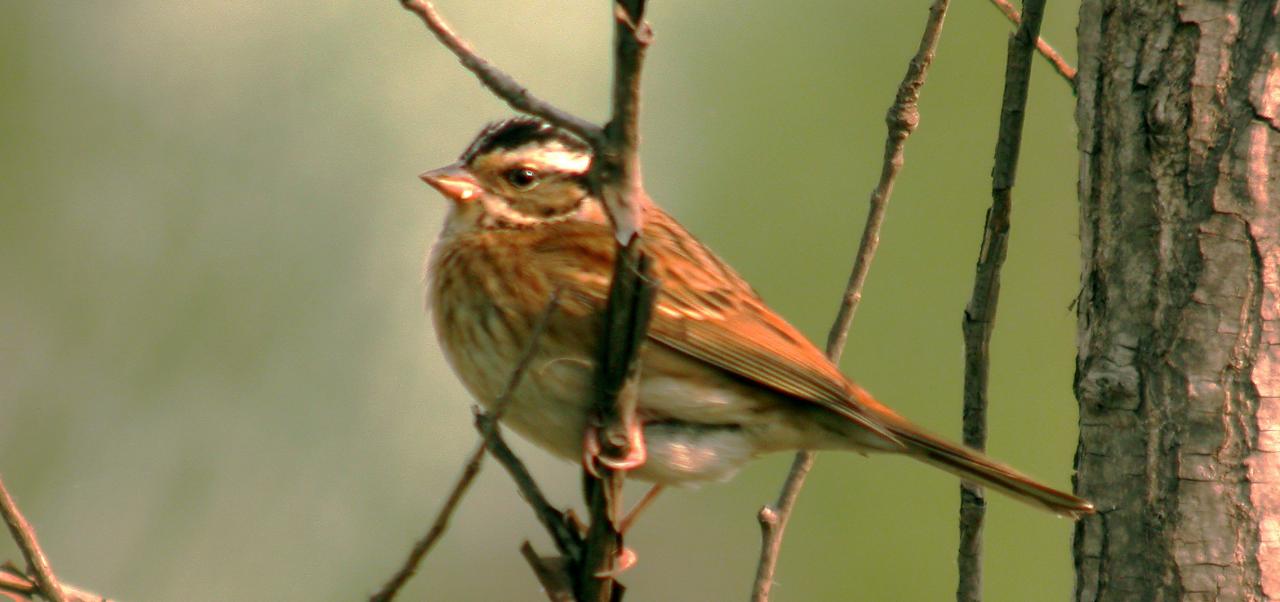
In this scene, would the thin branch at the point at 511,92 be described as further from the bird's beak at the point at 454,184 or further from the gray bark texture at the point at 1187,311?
the bird's beak at the point at 454,184

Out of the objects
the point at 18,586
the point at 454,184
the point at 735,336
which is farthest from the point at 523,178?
the point at 18,586

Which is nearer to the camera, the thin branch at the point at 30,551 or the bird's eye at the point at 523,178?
the thin branch at the point at 30,551

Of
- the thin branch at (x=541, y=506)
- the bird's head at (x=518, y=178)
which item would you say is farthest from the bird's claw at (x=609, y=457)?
the bird's head at (x=518, y=178)

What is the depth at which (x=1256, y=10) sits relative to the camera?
2791mm

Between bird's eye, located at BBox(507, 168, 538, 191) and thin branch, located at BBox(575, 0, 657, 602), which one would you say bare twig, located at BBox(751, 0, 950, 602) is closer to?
thin branch, located at BBox(575, 0, 657, 602)

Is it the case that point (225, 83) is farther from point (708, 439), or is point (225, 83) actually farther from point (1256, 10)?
A: point (1256, 10)

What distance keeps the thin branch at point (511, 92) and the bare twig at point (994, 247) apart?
108 centimetres

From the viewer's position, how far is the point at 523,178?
13.4 ft

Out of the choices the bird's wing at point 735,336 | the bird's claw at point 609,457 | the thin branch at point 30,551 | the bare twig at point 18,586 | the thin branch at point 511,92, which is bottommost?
the bare twig at point 18,586

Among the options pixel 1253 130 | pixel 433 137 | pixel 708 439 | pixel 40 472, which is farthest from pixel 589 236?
pixel 40 472

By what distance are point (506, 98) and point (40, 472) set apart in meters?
4.05

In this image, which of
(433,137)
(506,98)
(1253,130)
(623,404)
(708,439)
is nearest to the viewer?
(506,98)

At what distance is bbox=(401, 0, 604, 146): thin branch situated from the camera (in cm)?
216

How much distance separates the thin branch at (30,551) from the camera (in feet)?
7.52
